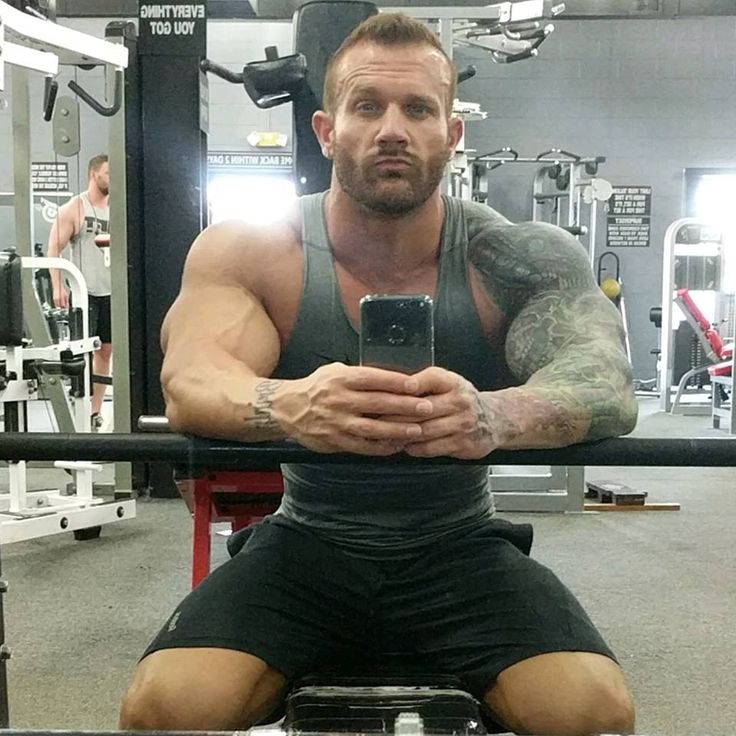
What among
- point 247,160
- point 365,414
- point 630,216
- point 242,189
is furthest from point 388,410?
point 630,216

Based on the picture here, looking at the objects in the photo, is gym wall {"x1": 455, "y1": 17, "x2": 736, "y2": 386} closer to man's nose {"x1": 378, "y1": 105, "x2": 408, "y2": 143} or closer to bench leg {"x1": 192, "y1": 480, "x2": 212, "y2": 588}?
bench leg {"x1": 192, "y1": 480, "x2": 212, "y2": 588}

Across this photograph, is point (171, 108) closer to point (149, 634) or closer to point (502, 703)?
point (149, 634)

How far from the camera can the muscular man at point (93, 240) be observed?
168 inches

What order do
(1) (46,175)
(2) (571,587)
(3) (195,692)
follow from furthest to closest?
(1) (46,175), (2) (571,587), (3) (195,692)

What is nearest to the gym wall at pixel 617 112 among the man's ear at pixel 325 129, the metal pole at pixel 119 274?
the metal pole at pixel 119 274

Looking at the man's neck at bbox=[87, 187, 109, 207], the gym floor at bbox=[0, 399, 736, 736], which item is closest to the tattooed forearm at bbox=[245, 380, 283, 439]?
the gym floor at bbox=[0, 399, 736, 736]

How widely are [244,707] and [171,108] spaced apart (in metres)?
2.94

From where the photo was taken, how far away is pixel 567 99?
795 cm

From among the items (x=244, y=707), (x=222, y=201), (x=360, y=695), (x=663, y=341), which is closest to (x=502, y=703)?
(x=360, y=695)

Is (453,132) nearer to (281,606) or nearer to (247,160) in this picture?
(281,606)

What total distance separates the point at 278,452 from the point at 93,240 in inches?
148

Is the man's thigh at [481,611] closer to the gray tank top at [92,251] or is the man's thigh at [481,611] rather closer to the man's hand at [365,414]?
the man's hand at [365,414]

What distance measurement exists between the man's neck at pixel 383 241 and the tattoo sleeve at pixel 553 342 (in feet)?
0.23

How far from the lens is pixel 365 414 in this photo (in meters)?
0.93
